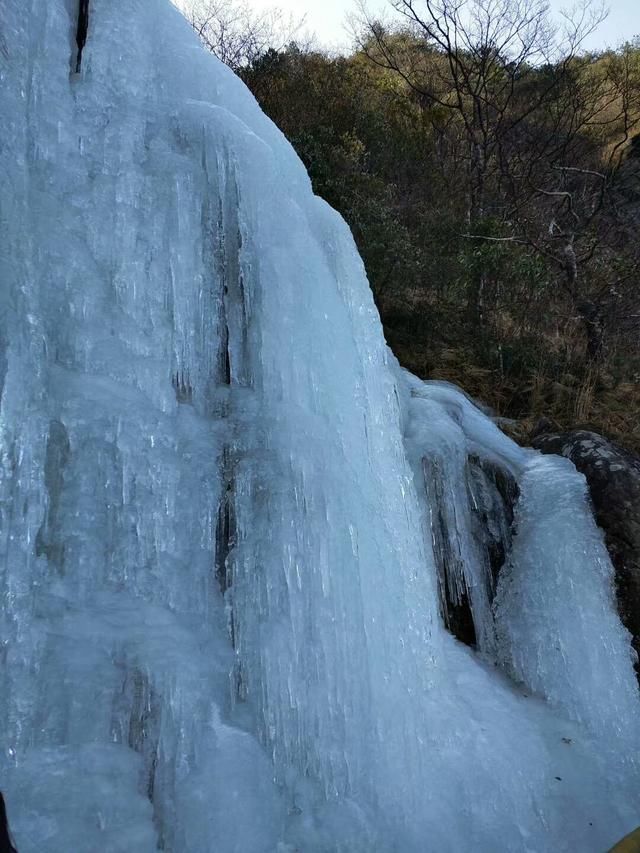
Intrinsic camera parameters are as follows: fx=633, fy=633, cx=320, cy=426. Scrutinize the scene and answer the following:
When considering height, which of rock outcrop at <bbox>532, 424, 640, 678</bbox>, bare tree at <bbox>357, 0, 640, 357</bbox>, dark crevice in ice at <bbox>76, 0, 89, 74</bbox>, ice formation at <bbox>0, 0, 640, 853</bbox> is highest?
bare tree at <bbox>357, 0, 640, 357</bbox>

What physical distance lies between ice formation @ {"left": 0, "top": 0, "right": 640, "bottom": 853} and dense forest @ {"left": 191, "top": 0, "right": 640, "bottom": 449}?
268cm

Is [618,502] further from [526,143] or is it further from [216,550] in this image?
[526,143]

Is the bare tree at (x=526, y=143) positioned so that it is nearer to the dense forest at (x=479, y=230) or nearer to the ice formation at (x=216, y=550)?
the dense forest at (x=479, y=230)

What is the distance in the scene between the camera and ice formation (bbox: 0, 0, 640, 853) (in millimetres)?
1874

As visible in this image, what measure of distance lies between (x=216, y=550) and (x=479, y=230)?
580 centimetres

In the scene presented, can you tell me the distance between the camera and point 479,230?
7047mm

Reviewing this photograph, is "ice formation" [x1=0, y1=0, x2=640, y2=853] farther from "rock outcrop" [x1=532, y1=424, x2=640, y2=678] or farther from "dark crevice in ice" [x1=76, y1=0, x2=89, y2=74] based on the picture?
"rock outcrop" [x1=532, y1=424, x2=640, y2=678]

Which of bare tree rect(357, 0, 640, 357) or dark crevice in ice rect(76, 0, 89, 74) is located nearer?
dark crevice in ice rect(76, 0, 89, 74)

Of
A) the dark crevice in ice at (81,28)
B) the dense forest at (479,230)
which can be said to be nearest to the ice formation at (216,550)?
the dark crevice in ice at (81,28)

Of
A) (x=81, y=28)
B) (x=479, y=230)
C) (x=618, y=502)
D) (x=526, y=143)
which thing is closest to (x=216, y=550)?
(x=81, y=28)

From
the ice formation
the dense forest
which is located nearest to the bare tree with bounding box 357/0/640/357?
the dense forest

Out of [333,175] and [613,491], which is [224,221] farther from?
[333,175]

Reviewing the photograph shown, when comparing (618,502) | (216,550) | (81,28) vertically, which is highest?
(81,28)

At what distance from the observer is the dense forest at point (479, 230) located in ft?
19.6
